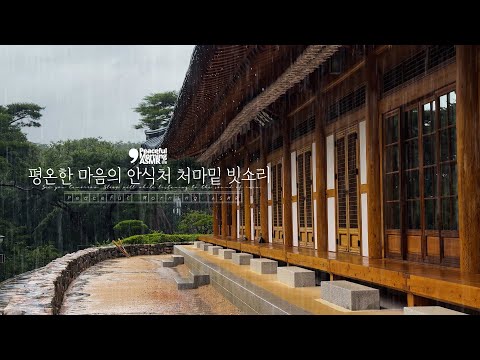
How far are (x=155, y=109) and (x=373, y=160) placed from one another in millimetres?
36761

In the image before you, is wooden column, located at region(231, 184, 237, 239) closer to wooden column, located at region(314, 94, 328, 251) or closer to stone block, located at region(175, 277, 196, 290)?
stone block, located at region(175, 277, 196, 290)

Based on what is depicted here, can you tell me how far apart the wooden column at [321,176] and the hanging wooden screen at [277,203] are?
4.23 m

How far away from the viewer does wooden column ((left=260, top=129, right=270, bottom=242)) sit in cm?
1552

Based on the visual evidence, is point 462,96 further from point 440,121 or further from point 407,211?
point 407,211

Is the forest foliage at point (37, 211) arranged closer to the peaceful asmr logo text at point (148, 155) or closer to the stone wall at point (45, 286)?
the peaceful asmr logo text at point (148, 155)

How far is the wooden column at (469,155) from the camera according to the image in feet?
19.1

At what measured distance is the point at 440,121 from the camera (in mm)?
6832

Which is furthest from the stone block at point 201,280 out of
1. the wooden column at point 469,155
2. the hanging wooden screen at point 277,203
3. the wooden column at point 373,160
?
the wooden column at point 469,155

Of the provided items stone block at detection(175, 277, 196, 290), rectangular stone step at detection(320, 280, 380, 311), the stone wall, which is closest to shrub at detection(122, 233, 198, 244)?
the stone wall

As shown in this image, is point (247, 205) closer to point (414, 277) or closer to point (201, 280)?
point (201, 280)

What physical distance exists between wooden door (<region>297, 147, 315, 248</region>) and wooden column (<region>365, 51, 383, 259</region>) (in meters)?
3.98

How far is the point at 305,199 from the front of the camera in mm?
12812

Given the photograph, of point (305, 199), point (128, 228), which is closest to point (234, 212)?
point (305, 199)
